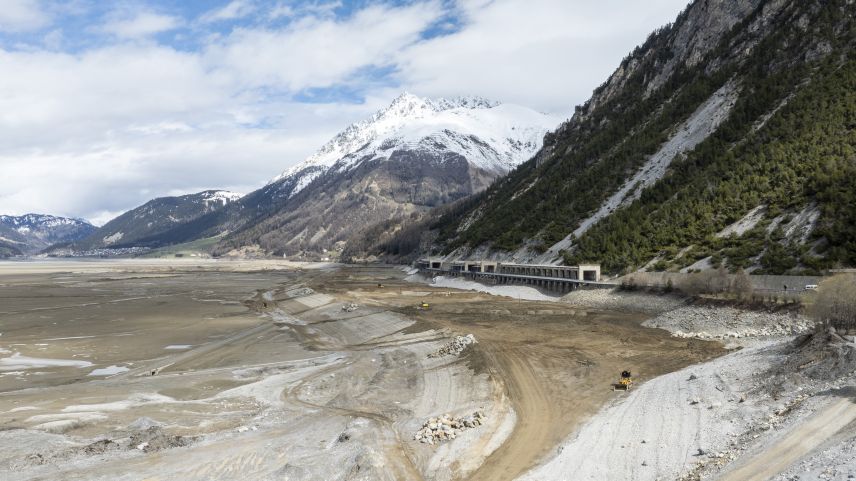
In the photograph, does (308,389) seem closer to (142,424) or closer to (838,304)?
(142,424)

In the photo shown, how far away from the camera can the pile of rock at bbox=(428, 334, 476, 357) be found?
43250 millimetres

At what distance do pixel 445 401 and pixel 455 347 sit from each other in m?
13.0

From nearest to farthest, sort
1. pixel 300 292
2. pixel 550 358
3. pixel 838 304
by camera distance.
→ pixel 838 304 < pixel 550 358 < pixel 300 292

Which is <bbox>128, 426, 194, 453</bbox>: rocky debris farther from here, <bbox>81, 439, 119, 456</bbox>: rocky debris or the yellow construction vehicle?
the yellow construction vehicle

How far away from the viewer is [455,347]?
43906mm

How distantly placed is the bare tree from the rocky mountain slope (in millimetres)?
20893

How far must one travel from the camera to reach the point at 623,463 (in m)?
20.3

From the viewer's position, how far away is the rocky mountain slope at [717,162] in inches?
2525

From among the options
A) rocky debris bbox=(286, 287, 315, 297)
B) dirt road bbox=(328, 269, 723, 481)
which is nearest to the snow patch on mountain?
dirt road bbox=(328, 269, 723, 481)

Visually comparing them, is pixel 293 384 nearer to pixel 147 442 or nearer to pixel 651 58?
pixel 147 442

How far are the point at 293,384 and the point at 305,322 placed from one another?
3612 centimetres

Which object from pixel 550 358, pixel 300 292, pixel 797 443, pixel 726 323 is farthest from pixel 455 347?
pixel 300 292

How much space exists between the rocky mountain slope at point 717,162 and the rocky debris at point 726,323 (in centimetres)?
1132

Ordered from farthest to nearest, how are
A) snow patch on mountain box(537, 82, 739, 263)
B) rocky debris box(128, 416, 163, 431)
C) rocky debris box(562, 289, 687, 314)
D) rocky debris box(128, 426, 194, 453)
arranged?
snow patch on mountain box(537, 82, 739, 263) < rocky debris box(562, 289, 687, 314) < rocky debris box(128, 416, 163, 431) < rocky debris box(128, 426, 194, 453)
